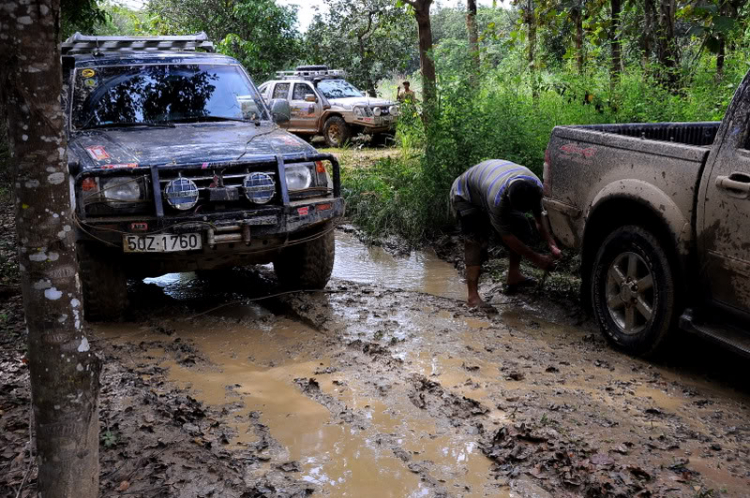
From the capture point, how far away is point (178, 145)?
18.0 feet

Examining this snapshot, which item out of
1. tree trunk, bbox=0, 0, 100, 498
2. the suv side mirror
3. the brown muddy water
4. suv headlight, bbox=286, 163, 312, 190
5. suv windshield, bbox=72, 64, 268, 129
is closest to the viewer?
tree trunk, bbox=0, 0, 100, 498

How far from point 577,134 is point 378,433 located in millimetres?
2541

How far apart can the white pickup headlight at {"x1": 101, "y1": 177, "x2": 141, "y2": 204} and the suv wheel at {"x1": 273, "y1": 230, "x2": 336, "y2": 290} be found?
1.29 metres

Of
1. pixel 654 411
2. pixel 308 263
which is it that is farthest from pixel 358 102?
pixel 654 411

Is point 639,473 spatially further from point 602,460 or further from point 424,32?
point 424,32

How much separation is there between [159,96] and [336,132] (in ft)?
36.9

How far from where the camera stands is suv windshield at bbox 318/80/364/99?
704 inches

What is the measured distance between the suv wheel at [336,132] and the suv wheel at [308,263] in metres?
11.0

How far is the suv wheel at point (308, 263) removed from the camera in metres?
5.93

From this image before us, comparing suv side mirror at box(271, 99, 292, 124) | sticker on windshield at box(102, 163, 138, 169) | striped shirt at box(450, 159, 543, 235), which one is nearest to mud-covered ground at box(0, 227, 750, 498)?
striped shirt at box(450, 159, 543, 235)

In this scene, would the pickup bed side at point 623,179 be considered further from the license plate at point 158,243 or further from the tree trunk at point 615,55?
the tree trunk at point 615,55

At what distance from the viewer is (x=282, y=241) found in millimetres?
5500

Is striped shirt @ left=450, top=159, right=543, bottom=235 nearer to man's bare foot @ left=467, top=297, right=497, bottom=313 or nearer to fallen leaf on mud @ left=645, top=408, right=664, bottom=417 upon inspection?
man's bare foot @ left=467, top=297, right=497, bottom=313

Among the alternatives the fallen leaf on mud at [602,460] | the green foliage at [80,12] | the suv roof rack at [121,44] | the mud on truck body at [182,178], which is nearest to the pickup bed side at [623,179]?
the fallen leaf on mud at [602,460]
